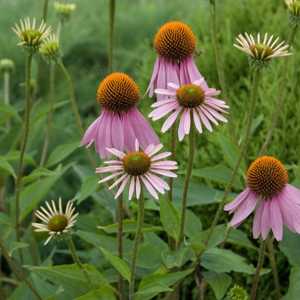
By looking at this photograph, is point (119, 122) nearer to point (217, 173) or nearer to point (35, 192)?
point (217, 173)

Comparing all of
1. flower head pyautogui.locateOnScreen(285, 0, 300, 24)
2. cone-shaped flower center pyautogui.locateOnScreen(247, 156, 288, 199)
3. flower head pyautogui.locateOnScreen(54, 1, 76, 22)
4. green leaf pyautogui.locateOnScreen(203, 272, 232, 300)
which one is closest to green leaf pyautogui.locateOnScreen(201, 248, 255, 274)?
green leaf pyautogui.locateOnScreen(203, 272, 232, 300)

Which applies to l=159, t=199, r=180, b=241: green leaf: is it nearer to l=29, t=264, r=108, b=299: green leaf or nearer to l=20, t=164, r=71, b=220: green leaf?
l=29, t=264, r=108, b=299: green leaf

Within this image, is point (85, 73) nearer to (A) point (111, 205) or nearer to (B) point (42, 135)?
(B) point (42, 135)

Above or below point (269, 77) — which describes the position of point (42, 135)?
below

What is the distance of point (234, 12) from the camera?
1.88m

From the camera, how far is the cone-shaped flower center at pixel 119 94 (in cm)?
95

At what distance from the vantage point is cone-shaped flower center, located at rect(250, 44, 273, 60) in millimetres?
906

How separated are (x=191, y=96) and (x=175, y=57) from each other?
0.17m

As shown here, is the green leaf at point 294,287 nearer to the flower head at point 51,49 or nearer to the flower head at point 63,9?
the flower head at point 51,49

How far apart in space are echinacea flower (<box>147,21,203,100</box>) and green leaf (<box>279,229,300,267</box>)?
32 centimetres

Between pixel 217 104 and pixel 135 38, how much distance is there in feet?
6.44

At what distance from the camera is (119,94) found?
3.12 ft

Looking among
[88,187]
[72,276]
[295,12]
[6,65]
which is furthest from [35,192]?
[295,12]

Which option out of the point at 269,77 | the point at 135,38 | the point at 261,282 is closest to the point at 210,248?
the point at 261,282
